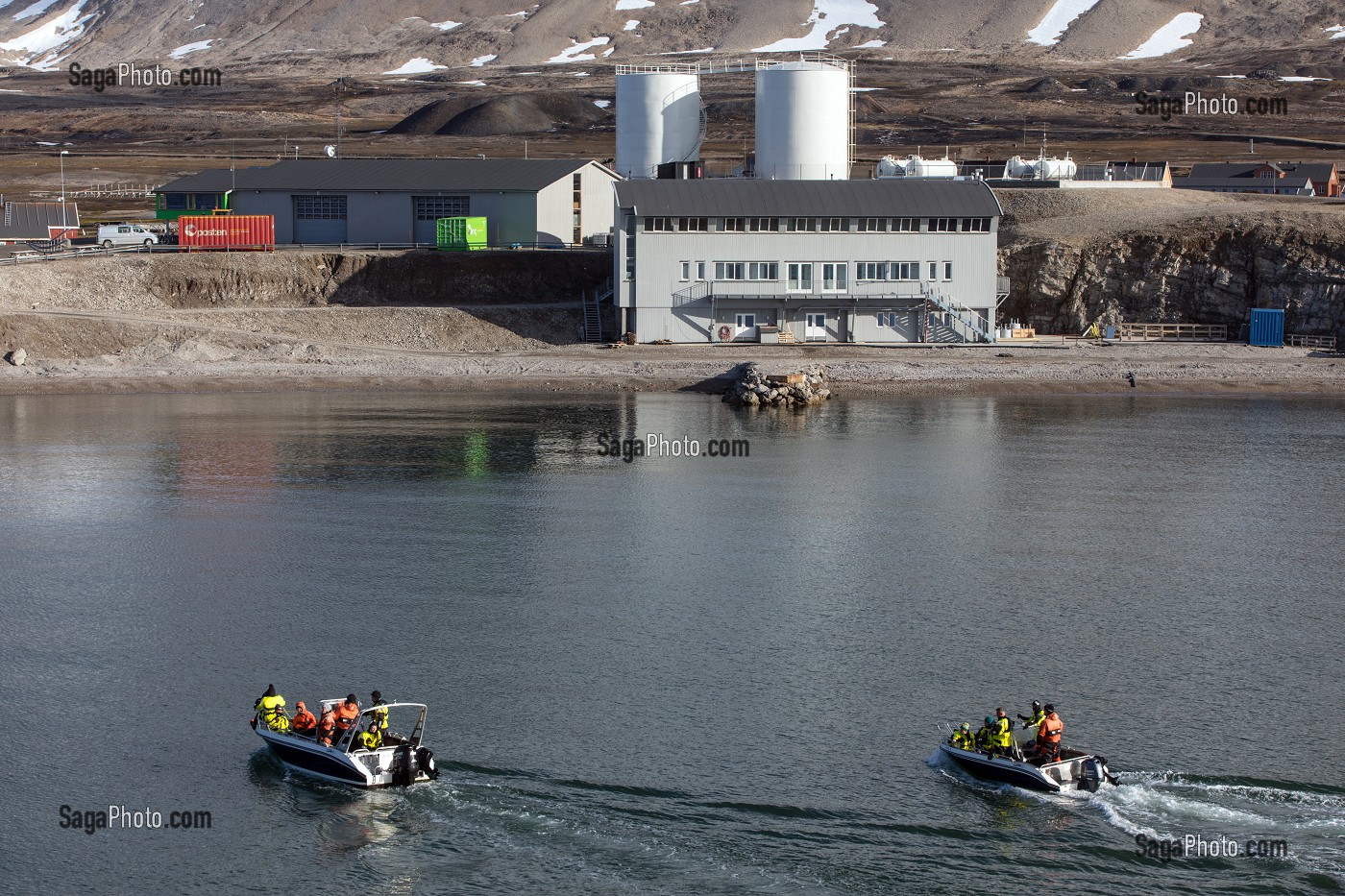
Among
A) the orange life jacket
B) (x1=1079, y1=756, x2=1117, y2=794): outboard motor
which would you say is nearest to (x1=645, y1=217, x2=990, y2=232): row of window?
the orange life jacket

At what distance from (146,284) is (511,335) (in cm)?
2213

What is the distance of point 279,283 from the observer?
8844 cm

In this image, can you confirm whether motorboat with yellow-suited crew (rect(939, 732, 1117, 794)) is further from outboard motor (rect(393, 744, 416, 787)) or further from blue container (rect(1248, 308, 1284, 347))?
blue container (rect(1248, 308, 1284, 347))

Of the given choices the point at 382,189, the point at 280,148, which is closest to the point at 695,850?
the point at 382,189

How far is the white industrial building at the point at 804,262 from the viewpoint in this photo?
83125mm

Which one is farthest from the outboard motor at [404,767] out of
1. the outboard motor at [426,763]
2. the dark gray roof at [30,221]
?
the dark gray roof at [30,221]

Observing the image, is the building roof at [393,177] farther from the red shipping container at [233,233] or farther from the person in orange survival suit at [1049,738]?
the person in orange survival suit at [1049,738]

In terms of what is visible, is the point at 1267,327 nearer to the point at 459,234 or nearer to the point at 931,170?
the point at 931,170

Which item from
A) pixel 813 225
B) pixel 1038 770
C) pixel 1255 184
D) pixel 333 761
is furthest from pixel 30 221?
pixel 1255 184

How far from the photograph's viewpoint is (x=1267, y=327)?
86.1 metres

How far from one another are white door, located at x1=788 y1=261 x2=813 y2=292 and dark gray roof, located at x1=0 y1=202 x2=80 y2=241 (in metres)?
53.6

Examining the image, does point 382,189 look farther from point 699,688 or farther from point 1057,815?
point 1057,815

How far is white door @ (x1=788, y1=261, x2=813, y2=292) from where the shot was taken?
83.6 m

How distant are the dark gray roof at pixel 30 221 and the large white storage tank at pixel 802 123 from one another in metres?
49.6
